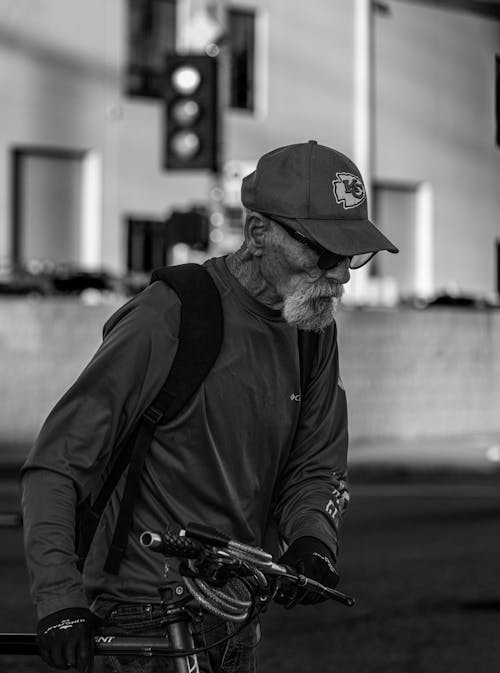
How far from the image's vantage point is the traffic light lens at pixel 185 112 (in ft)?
49.2

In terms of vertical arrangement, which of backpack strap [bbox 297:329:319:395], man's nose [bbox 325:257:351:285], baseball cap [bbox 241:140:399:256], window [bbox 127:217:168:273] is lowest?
backpack strap [bbox 297:329:319:395]

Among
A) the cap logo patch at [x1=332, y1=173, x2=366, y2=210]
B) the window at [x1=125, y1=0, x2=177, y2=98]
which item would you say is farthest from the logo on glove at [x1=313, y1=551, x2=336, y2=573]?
the window at [x1=125, y1=0, x2=177, y2=98]

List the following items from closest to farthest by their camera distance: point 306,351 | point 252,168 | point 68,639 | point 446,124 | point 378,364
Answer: point 68,639
point 306,351
point 378,364
point 252,168
point 446,124

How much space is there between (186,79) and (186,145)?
0.65m

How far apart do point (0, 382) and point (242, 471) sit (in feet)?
45.4

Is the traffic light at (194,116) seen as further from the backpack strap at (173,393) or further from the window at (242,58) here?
the backpack strap at (173,393)

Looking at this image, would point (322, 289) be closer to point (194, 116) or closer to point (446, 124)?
point (194, 116)

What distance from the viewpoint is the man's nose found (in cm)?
277

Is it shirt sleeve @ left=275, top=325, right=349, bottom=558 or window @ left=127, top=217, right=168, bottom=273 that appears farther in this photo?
window @ left=127, top=217, right=168, bottom=273

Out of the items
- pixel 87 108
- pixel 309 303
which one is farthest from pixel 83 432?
pixel 87 108

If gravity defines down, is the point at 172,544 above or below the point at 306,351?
below

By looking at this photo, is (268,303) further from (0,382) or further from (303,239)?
(0,382)

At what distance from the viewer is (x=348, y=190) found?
9.02 ft

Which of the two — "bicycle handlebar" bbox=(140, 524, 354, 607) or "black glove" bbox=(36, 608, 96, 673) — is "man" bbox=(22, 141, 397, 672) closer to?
"black glove" bbox=(36, 608, 96, 673)
